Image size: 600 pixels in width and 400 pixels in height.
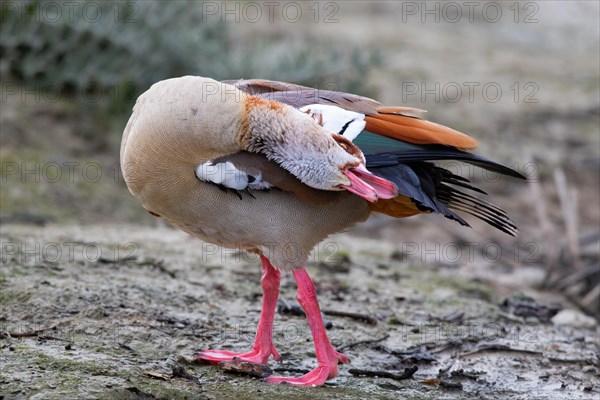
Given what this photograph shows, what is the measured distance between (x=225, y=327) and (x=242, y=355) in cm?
53

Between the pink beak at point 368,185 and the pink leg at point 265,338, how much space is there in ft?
2.86

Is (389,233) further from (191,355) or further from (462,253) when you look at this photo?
(191,355)

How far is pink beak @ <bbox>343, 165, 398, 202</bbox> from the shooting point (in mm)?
3914

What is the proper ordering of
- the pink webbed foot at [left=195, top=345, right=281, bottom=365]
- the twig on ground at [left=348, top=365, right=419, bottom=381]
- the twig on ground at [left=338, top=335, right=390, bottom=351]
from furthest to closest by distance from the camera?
the twig on ground at [left=338, top=335, right=390, bottom=351], the twig on ground at [left=348, top=365, right=419, bottom=381], the pink webbed foot at [left=195, top=345, right=281, bottom=365]

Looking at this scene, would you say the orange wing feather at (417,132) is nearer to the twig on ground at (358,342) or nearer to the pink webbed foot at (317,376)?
the pink webbed foot at (317,376)

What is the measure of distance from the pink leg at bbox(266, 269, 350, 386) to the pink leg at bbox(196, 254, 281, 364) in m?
0.25

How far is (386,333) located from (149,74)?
15.2 ft

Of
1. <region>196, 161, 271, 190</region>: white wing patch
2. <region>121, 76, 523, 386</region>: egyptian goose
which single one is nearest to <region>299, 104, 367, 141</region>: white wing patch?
<region>121, 76, 523, 386</region>: egyptian goose

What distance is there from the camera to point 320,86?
30.6 ft

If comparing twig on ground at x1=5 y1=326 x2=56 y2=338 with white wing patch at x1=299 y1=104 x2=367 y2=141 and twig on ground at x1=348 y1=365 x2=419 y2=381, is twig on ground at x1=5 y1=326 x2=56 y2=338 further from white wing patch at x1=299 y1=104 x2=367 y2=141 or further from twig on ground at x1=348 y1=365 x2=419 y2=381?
white wing patch at x1=299 y1=104 x2=367 y2=141

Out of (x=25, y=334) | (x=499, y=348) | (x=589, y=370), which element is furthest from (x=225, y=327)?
(x=589, y=370)

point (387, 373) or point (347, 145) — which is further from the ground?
point (347, 145)

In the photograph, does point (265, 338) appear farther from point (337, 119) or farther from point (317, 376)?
point (337, 119)

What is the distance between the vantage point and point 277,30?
12.3 m
